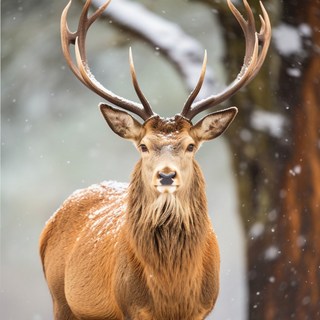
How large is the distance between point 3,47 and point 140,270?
6.72m

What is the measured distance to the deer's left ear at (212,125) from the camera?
5.58 meters

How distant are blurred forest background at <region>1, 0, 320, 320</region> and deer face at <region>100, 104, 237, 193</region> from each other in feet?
13.8

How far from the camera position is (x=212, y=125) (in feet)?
18.4

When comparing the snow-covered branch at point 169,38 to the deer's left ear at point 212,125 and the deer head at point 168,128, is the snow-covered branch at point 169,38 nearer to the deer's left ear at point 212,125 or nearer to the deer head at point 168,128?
the deer head at point 168,128

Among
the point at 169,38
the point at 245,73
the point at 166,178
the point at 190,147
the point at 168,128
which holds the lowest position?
the point at 166,178

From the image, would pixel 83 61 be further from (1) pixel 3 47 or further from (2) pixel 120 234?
(1) pixel 3 47

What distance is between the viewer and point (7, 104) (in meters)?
11.7

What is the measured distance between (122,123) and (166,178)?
0.58 metres

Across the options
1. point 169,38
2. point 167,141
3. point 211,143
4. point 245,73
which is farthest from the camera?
point 211,143

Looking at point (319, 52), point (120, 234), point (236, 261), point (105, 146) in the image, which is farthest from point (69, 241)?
point (105, 146)

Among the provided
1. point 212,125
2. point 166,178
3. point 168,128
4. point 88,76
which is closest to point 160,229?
point 166,178

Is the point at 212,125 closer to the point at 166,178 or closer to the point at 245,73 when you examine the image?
the point at 245,73

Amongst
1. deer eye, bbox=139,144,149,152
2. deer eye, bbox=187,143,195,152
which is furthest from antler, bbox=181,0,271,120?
deer eye, bbox=139,144,149,152

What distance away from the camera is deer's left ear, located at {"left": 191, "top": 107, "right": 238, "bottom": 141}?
5578mm
